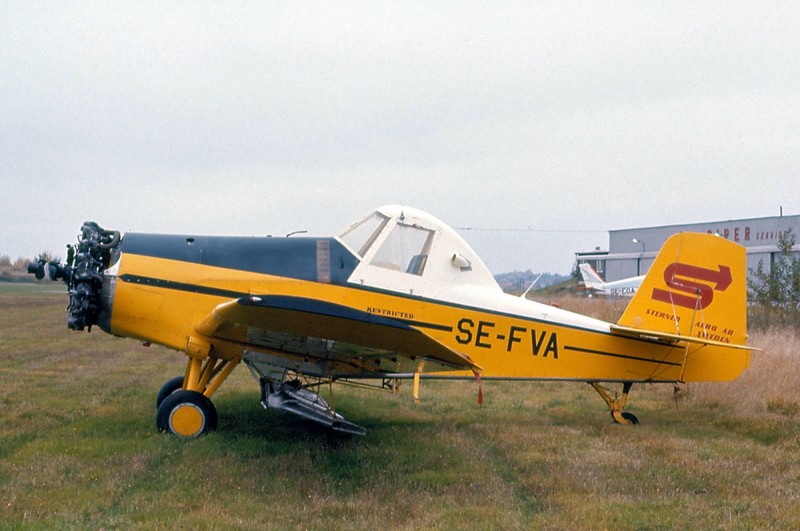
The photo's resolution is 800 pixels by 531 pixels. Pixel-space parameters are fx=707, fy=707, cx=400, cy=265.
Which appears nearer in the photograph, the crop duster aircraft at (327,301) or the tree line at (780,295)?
the crop duster aircraft at (327,301)

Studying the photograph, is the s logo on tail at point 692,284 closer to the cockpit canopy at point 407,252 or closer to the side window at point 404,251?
the cockpit canopy at point 407,252

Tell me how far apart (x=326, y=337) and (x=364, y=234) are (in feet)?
5.22

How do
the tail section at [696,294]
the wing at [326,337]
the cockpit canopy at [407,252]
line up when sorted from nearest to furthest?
1. the wing at [326,337]
2. the cockpit canopy at [407,252]
3. the tail section at [696,294]

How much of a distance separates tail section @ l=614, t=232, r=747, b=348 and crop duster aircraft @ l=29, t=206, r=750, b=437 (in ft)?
0.84

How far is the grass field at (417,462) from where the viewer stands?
478 centimetres

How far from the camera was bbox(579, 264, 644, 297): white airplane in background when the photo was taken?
34031 mm

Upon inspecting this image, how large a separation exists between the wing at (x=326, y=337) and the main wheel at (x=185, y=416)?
0.75 m

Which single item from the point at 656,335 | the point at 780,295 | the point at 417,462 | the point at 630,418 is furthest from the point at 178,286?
Result: the point at 780,295

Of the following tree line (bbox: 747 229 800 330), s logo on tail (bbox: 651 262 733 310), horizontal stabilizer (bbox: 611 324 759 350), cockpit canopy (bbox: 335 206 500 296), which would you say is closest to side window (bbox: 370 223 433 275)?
cockpit canopy (bbox: 335 206 500 296)

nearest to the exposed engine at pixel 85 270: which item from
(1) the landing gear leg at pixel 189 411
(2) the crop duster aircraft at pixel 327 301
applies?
(2) the crop duster aircraft at pixel 327 301

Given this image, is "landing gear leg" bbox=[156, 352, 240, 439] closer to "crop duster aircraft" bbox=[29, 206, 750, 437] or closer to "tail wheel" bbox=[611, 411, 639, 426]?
"crop duster aircraft" bbox=[29, 206, 750, 437]

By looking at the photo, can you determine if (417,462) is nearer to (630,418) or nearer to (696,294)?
(630,418)

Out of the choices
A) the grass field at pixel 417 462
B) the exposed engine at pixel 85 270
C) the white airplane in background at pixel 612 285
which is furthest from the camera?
the white airplane in background at pixel 612 285

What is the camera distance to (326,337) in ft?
19.0
